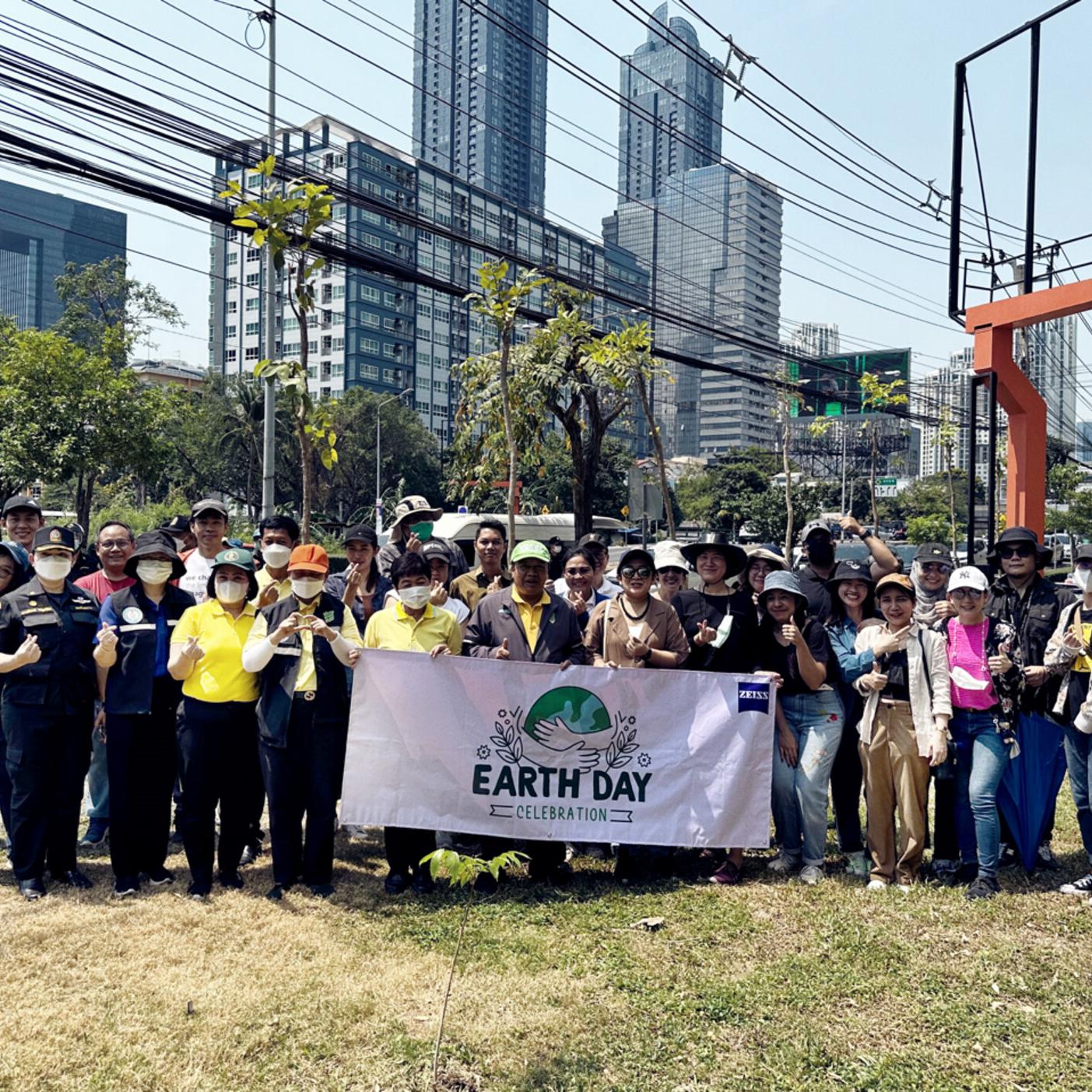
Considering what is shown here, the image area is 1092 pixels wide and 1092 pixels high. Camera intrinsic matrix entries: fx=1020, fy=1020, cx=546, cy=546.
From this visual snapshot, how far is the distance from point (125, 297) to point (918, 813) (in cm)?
5164

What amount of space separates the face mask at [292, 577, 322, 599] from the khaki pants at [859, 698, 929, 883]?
310cm

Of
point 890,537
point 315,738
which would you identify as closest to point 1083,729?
point 315,738

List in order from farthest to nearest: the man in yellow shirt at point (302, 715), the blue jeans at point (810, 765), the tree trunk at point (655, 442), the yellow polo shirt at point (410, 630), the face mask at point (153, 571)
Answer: the tree trunk at point (655, 442), the blue jeans at point (810, 765), the yellow polo shirt at point (410, 630), the face mask at point (153, 571), the man in yellow shirt at point (302, 715)

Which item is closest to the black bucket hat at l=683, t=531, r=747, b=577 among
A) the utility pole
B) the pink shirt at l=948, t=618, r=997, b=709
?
the pink shirt at l=948, t=618, r=997, b=709

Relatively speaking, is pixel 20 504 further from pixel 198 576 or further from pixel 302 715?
pixel 302 715

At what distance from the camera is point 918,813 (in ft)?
18.2

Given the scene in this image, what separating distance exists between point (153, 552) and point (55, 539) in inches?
20.3

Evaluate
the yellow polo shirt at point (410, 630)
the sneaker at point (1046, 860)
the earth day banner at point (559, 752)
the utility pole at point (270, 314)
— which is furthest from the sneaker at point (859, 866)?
the utility pole at point (270, 314)

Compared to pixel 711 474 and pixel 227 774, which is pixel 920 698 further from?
pixel 711 474

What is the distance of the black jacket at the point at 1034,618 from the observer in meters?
5.60

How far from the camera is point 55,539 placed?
538 cm

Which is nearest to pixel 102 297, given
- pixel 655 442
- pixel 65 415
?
pixel 65 415

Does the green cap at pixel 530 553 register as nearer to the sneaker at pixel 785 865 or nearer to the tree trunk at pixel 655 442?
the sneaker at pixel 785 865

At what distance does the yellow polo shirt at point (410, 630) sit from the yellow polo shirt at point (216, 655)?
68 centimetres
